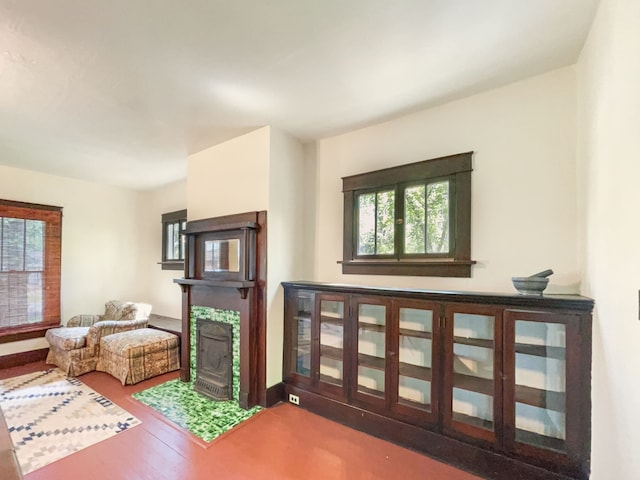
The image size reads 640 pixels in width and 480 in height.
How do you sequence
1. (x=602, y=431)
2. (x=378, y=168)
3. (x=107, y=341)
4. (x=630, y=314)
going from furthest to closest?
(x=107, y=341)
(x=378, y=168)
(x=602, y=431)
(x=630, y=314)

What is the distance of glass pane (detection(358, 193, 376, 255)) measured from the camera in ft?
9.79

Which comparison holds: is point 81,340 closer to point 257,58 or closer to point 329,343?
point 329,343

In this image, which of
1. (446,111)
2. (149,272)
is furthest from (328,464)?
(149,272)

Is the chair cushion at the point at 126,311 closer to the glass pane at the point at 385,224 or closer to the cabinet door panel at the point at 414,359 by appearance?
the glass pane at the point at 385,224

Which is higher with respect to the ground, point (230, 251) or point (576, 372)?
point (230, 251)

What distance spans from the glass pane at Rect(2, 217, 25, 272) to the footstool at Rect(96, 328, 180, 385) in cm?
178

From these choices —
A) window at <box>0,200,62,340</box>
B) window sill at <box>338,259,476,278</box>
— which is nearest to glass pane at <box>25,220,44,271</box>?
window at <box>0,200,62,340</box>

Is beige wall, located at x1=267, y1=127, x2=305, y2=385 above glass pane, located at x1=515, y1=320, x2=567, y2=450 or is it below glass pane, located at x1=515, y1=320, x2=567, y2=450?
above

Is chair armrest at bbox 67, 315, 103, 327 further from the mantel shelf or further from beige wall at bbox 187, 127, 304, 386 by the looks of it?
beige wall at bbox 187, 127, 304, 386

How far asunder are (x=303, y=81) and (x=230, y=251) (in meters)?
1.86

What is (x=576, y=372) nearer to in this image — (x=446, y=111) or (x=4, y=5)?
(x=446, y=111)

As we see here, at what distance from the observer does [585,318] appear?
69.7 inches

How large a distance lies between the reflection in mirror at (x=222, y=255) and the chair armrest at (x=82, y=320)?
2708 mm

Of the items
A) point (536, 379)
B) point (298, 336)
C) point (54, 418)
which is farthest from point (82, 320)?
point (536, 379)
